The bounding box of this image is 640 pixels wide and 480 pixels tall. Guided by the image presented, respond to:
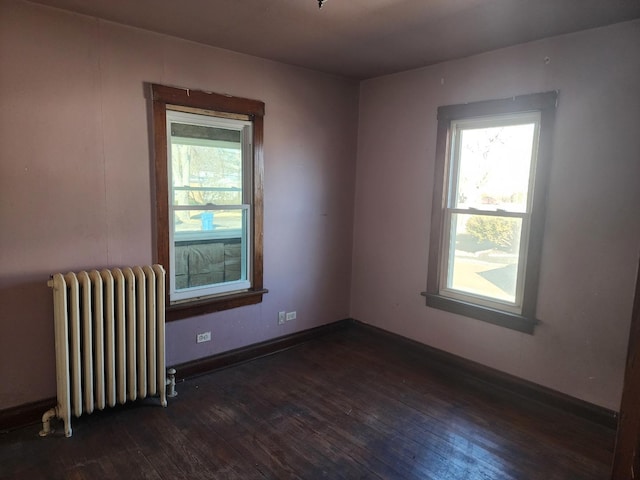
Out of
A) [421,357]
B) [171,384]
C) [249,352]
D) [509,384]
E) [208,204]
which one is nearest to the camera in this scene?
[171,384]

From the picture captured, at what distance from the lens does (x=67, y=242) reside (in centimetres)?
268

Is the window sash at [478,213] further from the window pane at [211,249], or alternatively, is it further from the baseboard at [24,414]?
the baseboard at [24,414]

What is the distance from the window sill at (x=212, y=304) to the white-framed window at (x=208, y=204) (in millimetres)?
63

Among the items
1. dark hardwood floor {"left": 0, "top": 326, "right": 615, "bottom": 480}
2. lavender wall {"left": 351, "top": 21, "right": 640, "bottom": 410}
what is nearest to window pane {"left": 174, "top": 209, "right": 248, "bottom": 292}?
dark hardwood floor {"left": 0, "top": 326, "right": 615, "bottom": 480}

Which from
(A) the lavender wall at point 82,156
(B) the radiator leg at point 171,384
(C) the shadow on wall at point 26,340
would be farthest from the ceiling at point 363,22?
(B) the radiator leg at point 171,384

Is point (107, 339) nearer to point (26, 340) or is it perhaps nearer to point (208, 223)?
point (26, 340)

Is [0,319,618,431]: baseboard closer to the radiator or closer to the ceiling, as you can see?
the radiator

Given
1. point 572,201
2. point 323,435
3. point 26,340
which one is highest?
point 572,201

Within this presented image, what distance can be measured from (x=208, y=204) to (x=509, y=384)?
2782mm

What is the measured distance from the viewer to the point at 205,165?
3311mm

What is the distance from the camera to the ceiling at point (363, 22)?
2.37 m

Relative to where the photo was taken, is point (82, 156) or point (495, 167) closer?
point (82, 156)

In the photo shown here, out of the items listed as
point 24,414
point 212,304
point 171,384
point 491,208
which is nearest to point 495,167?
point 491,208

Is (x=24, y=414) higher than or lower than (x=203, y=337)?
lower
